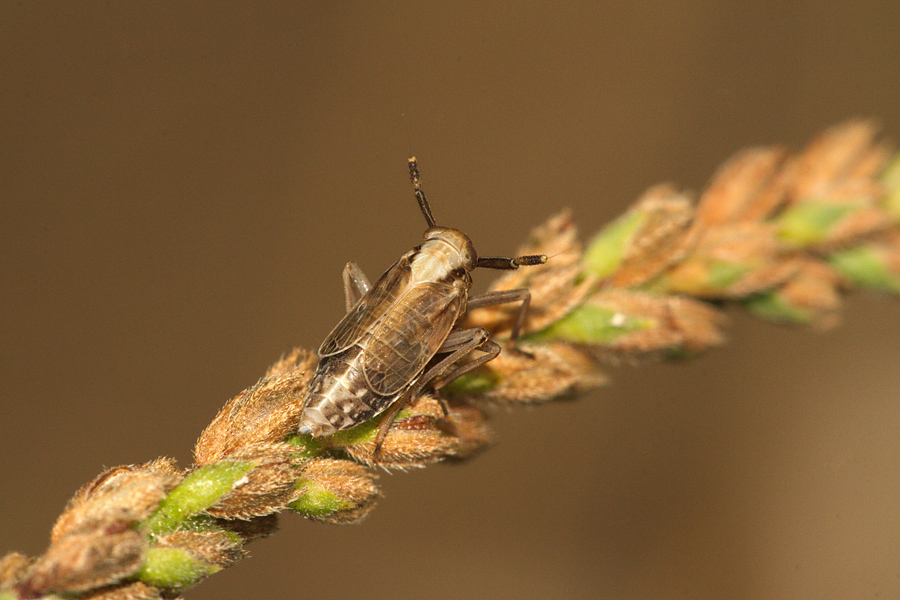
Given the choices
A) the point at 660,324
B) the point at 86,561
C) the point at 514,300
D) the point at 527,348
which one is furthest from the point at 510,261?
the point at 86,561

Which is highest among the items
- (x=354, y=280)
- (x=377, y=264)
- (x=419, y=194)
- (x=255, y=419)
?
(x=377, y=264)

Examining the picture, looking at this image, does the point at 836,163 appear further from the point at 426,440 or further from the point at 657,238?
the point at 426,440

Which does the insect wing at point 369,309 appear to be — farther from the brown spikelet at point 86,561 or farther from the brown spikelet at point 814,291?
the brown spikelet at point 814,291

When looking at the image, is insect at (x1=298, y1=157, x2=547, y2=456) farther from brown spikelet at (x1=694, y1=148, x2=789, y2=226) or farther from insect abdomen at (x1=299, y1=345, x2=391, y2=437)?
brown spikelet at (x1=694, y1=148, x2=789, y2=226)

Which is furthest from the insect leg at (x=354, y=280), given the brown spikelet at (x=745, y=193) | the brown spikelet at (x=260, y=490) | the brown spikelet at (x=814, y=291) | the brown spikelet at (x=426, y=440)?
the brown spikelet at (x=814, y=291)

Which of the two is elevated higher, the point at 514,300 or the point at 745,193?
the point at 745,193

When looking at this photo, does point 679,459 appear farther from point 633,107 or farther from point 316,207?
point 316,207

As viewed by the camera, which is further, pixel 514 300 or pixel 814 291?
pixel 814 291
